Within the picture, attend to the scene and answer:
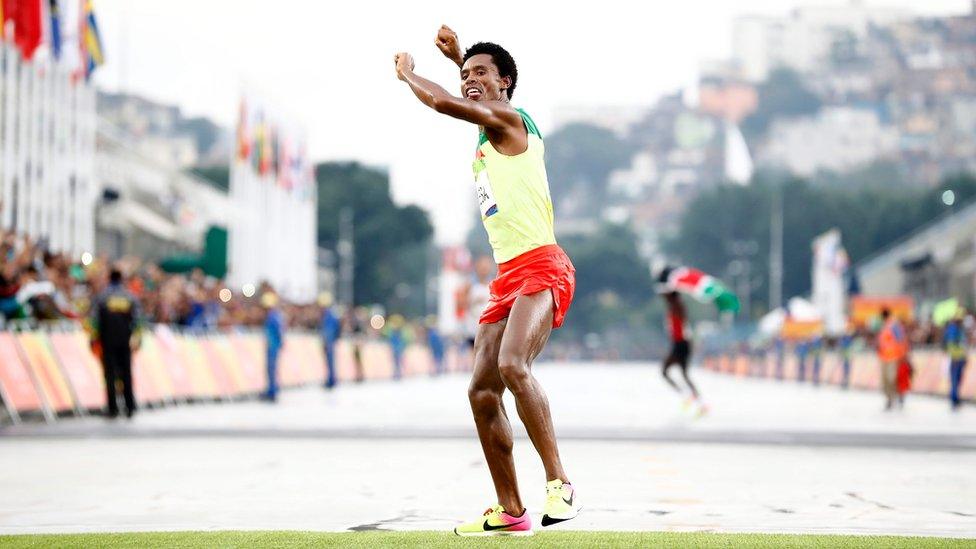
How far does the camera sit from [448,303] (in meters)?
78.6

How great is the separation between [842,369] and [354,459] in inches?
→ 1308

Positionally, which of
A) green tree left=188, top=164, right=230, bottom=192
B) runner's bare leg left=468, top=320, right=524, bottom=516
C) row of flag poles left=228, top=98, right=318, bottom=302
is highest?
green tree left=188, top=164, right=230, bottom=192

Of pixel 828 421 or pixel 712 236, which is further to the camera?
pixel 712 236

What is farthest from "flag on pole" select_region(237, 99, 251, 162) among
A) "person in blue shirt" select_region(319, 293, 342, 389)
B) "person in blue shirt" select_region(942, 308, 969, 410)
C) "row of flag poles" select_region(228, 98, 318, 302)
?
"person in blue shirt" select_region(942, 308, 969, 410)

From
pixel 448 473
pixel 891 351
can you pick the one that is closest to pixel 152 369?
pixel 891 351

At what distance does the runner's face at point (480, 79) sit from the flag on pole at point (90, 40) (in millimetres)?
24468

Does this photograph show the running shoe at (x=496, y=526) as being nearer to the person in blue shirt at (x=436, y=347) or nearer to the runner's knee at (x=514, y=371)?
the runner's knee at (x=514, y=371)

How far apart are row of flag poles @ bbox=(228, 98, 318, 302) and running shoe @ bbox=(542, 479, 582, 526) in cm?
3491

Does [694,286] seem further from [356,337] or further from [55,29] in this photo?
[356,337]

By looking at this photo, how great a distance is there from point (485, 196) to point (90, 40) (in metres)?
25.2

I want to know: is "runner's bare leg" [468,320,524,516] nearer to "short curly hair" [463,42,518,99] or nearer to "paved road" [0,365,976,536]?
"paved road" [0,365,976,536]

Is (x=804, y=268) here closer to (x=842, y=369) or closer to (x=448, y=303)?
(x=448, y=303)

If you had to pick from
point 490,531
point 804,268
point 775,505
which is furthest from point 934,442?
point 804,268

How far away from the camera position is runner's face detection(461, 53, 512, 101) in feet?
27.2
